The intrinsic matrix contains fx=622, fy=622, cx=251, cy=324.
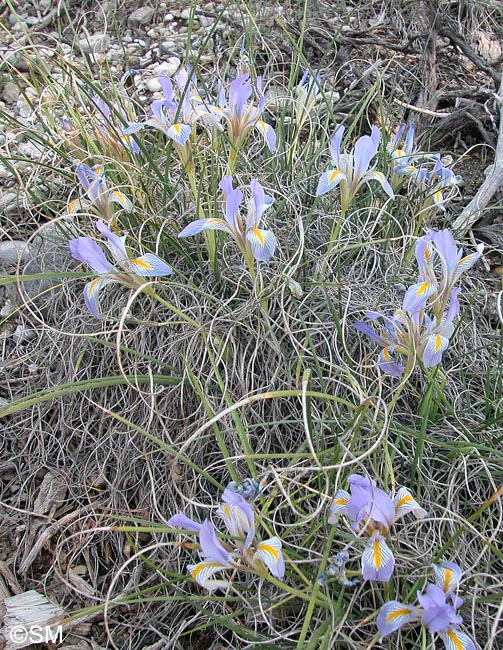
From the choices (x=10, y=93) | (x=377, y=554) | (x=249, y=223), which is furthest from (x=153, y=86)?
(x=377, y=554)

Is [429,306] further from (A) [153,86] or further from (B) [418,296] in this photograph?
(A) [153,86]

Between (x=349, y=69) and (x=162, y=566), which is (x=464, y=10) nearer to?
(x=349, y=69)

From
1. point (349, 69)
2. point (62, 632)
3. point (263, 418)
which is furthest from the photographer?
point (349, 69)

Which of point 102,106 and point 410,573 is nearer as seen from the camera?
point 410,573

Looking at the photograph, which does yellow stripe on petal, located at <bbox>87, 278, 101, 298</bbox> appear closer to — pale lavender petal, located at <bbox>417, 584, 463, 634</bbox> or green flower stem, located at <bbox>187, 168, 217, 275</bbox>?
green flower stem, located at <bbox>187, 168, 217, 275</bbox>

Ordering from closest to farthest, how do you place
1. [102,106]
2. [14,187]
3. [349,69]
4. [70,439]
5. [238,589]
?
[238,589]
[70,439]
[102,106]
[14,187]
[349,69]

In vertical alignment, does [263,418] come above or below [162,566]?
above

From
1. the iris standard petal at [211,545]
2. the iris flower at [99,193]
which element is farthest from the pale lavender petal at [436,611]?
the iris flower at [99,193]

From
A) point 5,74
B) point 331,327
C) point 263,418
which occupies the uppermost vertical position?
point 5,74

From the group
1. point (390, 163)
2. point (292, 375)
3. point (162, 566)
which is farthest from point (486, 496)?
point (390, 163)
